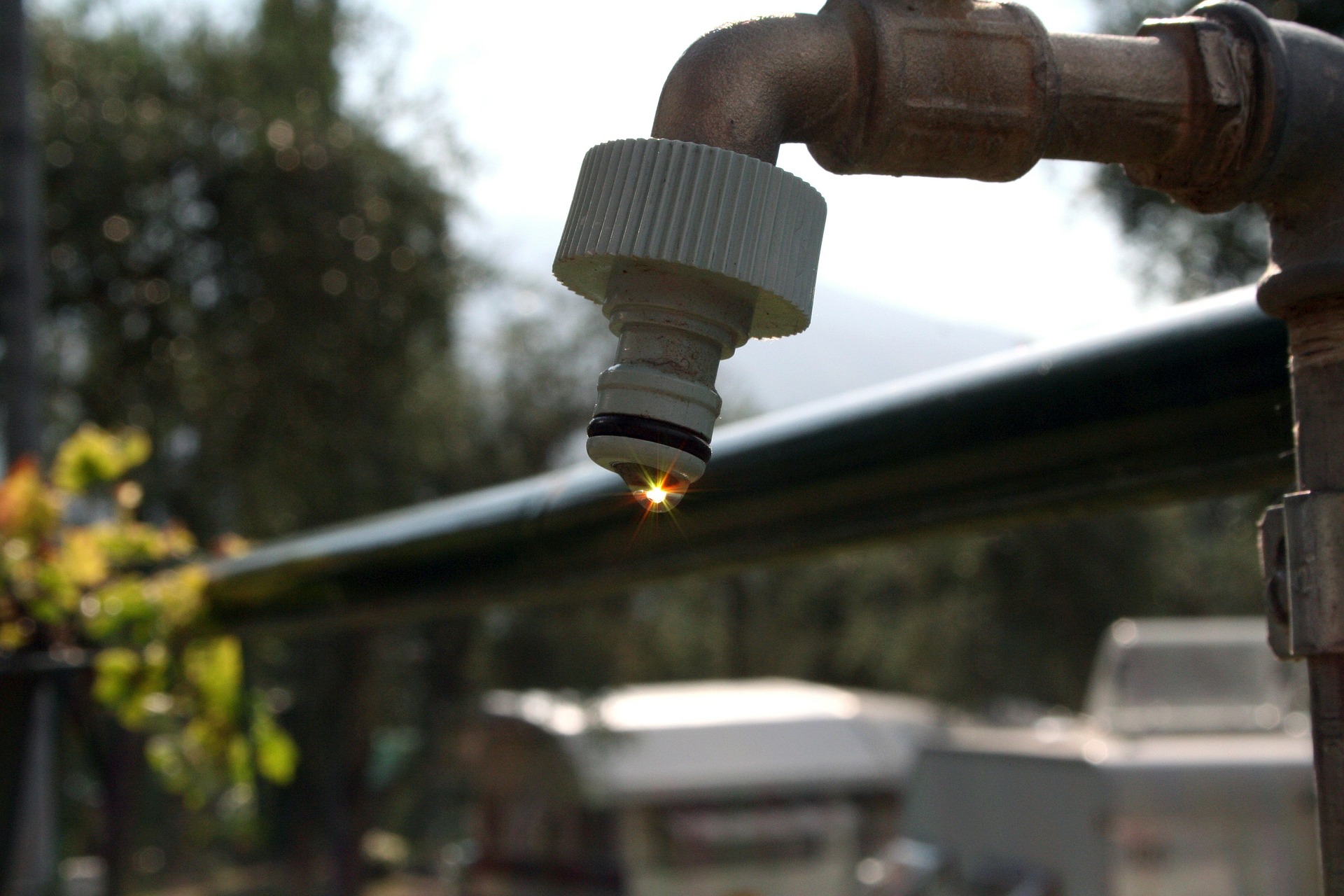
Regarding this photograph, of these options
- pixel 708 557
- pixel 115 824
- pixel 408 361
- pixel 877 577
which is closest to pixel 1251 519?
pixel 708 557

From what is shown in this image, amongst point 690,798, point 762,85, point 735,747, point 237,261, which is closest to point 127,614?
point 762,85

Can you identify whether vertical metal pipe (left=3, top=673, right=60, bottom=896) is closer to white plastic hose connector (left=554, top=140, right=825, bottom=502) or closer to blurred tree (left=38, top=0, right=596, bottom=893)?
white plastic hose connector (left=554, top=140, right=825, bottom=502)

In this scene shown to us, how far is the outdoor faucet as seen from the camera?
919 millimetres

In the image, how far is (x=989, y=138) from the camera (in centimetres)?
104

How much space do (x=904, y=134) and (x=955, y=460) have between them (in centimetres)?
61

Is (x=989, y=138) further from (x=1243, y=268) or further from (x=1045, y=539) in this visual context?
(x=1045, y=539)

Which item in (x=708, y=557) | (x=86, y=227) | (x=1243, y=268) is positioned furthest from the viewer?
(x=86, y=227)

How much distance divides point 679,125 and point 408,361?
1020cm

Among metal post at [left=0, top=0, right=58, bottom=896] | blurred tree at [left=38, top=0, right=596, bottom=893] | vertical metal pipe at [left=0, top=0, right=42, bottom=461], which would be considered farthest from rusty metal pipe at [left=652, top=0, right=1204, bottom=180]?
blurred tree at [left=38, top=0, right=596, bottom=893]

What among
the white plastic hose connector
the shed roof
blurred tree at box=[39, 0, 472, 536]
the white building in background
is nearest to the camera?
the white plastic hose connector

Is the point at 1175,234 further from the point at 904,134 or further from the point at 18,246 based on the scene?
the point at 904,134

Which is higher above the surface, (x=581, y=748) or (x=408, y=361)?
(x=408, y=361)

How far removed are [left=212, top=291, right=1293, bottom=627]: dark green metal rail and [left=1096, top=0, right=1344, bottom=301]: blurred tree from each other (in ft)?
15.1

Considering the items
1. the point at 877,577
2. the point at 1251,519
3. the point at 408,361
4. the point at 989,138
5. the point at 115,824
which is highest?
the point at 877,577
